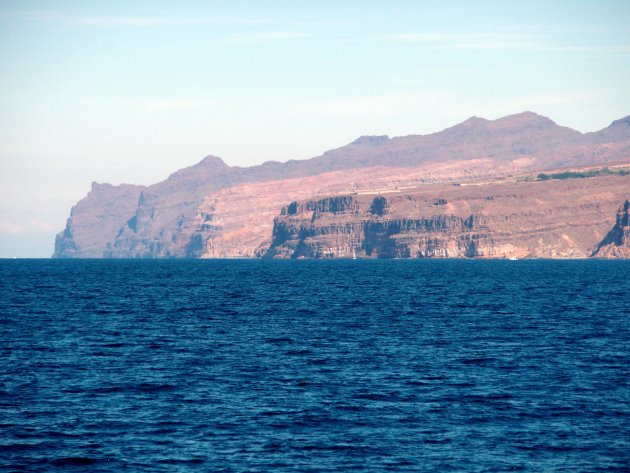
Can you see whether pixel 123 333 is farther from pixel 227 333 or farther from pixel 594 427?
pixel 594 427

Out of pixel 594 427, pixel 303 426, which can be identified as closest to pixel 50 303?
pixel 303 426

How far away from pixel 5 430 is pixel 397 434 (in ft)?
50.2

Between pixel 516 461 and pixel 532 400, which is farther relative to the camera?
pixel 532 400

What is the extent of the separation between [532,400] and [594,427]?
200 inches

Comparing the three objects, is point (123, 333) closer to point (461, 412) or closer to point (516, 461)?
point (461, 412)

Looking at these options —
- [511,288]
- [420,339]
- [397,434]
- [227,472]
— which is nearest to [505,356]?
[420,339]

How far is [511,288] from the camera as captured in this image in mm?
125000

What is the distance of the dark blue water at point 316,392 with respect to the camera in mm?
33125

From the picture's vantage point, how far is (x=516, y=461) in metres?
32.3

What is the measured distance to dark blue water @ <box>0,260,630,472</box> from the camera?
33125 mm

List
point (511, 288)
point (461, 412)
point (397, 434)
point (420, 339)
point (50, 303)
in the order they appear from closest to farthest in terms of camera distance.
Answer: point (397, 434) < point (461, 412) < point (420, 339) < point (50, 303) < point (511, 288)

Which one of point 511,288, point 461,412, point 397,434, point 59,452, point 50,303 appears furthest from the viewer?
point 511,288

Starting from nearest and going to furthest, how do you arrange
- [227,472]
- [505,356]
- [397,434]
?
[227,472] < [397,434] < [505,356]

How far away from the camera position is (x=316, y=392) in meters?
43.6
